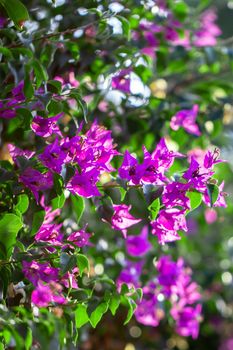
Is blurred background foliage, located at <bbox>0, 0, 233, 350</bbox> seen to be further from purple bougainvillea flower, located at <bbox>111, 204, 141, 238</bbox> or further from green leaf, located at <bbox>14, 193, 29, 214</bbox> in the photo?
green leaf, located at <bbox>14, 193, 29, 214</bbox>

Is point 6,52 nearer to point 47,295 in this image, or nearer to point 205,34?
point 47,295

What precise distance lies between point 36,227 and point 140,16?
0.54 m

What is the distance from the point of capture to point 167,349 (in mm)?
1769

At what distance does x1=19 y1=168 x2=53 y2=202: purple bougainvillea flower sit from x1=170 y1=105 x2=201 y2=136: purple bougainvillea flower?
0.40 m

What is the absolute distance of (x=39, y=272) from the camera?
2.67ft

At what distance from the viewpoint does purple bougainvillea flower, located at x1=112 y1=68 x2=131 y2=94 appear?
1070mm

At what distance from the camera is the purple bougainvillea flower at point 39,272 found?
807mm

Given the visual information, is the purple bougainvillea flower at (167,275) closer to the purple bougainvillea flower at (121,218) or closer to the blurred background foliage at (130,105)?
the blurred background foliage at (130,105)

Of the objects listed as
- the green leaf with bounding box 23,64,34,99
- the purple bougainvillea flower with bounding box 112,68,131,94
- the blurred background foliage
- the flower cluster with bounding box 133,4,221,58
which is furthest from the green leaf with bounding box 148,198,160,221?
the flower cluster with bounding box 133,4,221,58

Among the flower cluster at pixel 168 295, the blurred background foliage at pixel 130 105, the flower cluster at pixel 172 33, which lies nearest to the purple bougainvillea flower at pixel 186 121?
the blurred background foliage at pixel 130 105

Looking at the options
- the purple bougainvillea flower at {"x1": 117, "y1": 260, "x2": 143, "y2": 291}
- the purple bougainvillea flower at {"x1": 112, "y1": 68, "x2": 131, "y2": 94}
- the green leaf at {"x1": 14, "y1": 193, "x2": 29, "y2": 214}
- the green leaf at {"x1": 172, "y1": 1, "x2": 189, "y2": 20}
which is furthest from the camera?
the green leaf at {"x1": 172, "y1": 1, "x2": 189, "y2": 20}

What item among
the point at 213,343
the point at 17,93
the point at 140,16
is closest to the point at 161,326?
the point at 213,343

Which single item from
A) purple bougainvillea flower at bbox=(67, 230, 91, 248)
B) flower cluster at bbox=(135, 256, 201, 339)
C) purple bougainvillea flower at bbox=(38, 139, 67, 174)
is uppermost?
purple bougainvillea flower at bbox=(38, 139, 67, 174)

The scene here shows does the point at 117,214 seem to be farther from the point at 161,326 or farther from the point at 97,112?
the point at 161,326
